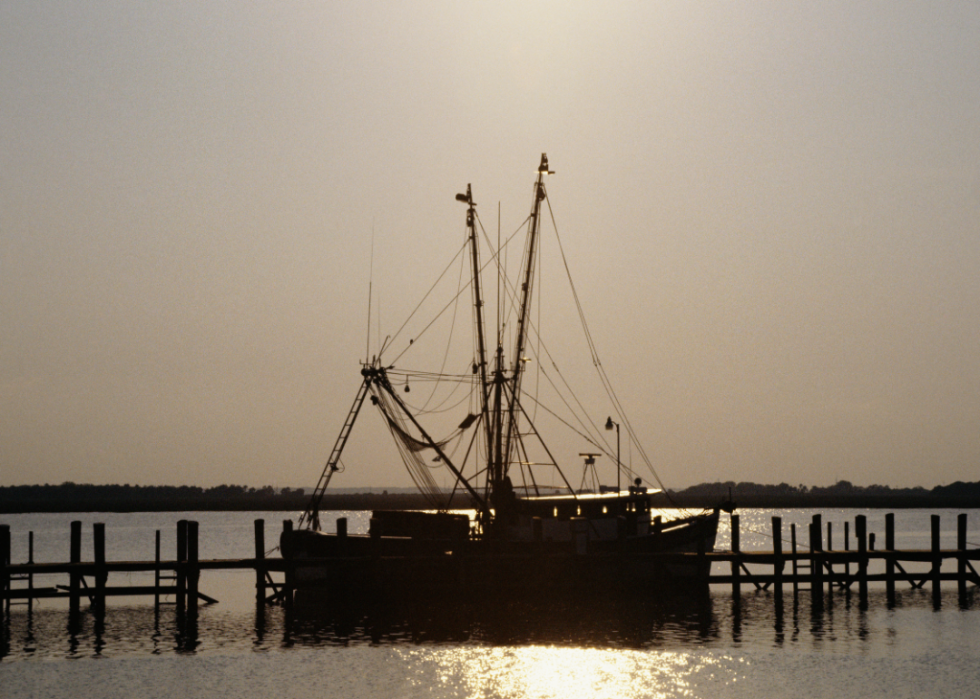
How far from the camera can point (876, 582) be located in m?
56.8

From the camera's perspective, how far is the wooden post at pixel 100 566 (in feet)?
141

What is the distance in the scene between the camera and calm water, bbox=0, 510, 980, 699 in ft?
102

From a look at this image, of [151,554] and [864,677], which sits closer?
[864,677]

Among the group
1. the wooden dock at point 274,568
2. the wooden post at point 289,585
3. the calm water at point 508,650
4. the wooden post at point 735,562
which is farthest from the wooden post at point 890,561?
the wooden post at point 289,585

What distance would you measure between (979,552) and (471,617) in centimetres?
2176

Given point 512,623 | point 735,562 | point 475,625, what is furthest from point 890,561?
point 475,625

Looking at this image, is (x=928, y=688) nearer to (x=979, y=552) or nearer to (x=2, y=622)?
(x=979, y=552)

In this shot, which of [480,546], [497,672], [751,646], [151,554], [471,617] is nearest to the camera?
[497,672]

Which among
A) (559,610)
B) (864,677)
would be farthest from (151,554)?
(864,677)

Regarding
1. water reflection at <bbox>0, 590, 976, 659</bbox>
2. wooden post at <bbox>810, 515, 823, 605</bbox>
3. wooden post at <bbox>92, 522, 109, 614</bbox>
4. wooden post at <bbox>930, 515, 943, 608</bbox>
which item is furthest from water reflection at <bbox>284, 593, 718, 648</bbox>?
wooden post at <bbox>930, 515, 943, 608</bbox>

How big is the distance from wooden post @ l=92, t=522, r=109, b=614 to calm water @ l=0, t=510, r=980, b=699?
2.09 feet

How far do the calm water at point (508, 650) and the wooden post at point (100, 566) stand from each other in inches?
25.1

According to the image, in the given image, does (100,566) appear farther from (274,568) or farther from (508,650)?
(508,650)

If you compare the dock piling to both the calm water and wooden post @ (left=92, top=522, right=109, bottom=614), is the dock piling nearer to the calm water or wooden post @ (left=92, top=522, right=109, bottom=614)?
the calm water
